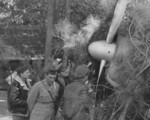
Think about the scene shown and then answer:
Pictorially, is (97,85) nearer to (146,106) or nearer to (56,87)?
(146,106)

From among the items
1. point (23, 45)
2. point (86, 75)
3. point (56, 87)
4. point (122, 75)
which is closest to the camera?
point (122, 75)

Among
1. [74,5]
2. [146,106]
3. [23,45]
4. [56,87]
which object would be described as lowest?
[23,45]

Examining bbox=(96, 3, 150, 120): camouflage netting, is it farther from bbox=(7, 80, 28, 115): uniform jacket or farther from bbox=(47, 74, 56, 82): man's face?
bbox=(7, 80, 28, 115): uniform jacket

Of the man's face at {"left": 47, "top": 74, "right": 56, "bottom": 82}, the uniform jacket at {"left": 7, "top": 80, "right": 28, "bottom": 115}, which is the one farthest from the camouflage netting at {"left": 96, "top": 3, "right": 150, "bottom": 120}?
the uniform jacket at {"left": 7, "top": 80, "right": 28, "bottom": 115}

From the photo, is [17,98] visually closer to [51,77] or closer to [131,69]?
[51,77]

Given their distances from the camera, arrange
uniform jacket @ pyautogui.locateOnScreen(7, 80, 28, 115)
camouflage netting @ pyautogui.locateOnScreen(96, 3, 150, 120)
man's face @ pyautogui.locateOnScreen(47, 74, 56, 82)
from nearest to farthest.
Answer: camouflage netting @ pyautogui.locateOnScreen(96, 3, 150, 120), man's face @ pyautogui.locateOnScreen(47, 74, 56, 82), uniform jacket @ pyautogui.locateOnScreen(7, 80, 28, 115)

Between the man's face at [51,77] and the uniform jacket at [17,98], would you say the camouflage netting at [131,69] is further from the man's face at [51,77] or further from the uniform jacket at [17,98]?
the uniform jacket at [17,98]

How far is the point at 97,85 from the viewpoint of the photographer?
3.66 m

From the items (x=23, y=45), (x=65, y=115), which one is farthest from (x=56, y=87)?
(x=23, y=45)

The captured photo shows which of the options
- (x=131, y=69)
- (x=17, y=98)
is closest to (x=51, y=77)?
(x=17, y=98)

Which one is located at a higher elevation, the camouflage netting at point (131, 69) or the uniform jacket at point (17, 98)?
the camouflage netting at point (131, 69)

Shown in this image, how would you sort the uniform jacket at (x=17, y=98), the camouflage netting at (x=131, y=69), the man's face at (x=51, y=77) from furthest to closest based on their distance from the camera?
the uniform jacket at (x=17, y=98) → the man's face at (x=51, y=77) → the camouflage netting at (x=131, y=69)

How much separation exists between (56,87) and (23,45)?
511 inches

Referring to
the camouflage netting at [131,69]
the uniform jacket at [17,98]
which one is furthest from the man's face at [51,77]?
the camouflage netting at [131,69]
